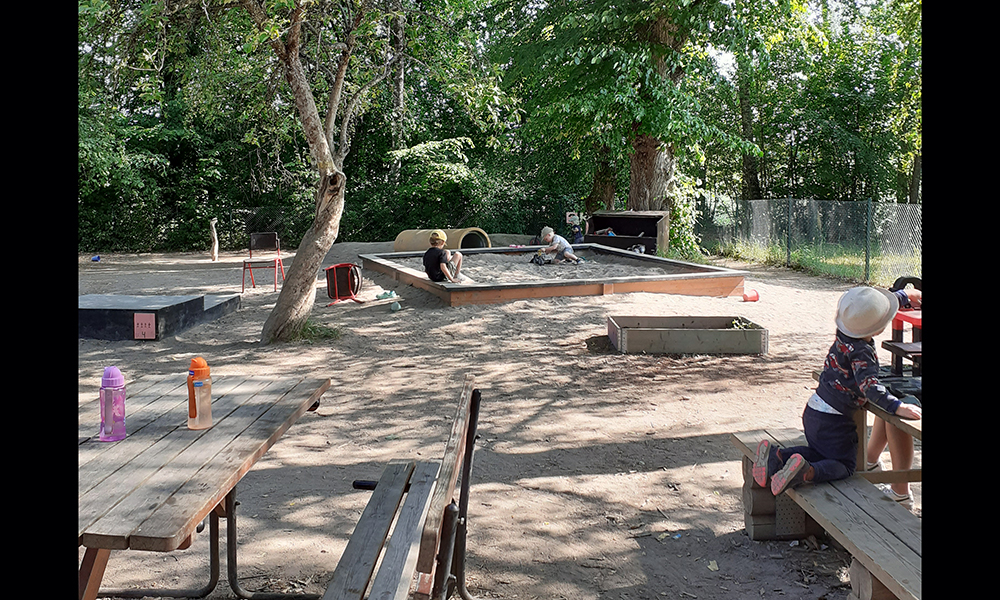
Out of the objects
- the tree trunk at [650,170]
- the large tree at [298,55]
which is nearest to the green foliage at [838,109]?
the tree trunk at [650,170]

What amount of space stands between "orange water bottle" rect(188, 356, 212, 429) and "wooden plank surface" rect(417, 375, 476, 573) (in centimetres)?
97

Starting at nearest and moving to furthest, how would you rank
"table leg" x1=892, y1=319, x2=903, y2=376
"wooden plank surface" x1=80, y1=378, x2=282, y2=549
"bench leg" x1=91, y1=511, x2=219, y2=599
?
"wooden plank surface" x1=80, y1=378, x2=282, y2=549 < "bench leg" x1=91, y1=511, x2=219, y2=599 < "table leg" x1=892, y1=319, x2=903, y2=376

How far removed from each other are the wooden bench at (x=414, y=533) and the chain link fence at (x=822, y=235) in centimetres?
1133

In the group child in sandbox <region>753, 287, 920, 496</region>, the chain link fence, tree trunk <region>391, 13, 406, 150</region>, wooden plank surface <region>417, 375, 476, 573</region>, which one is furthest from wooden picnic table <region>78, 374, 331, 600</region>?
tree trunk <region>391, 13, 406, 150</region>

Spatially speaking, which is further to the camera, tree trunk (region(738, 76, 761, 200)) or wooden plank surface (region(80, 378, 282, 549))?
tree trunk (region(738, 76, 761, 200))

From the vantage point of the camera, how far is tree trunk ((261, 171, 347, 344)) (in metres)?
9.66

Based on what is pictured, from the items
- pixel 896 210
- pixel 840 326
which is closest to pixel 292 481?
pixel 840 326

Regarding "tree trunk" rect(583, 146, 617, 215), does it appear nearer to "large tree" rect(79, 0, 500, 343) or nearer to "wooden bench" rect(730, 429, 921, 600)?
"large tree" rect(79, 0, 500, 343)

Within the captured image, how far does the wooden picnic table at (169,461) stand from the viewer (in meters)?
2.16

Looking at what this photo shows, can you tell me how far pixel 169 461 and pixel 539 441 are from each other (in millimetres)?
3537

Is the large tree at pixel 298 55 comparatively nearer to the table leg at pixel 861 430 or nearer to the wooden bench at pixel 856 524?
the wooden bench at pixel 856 524
